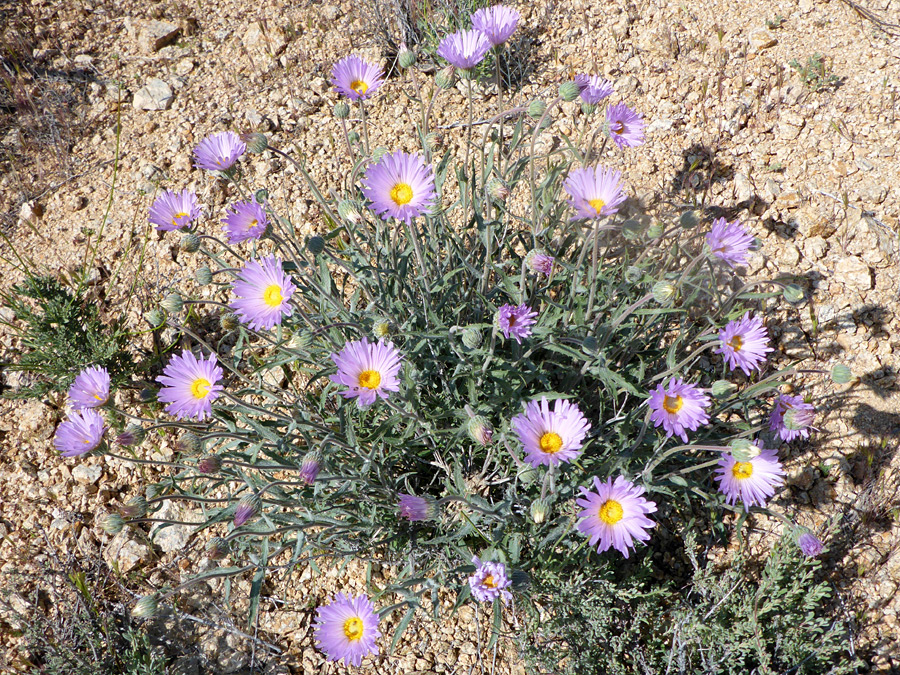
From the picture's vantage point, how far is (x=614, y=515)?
7.86 feet

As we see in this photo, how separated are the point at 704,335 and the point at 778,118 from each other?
8.15ft

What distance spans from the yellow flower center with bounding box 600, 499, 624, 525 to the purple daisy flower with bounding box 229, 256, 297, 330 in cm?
142

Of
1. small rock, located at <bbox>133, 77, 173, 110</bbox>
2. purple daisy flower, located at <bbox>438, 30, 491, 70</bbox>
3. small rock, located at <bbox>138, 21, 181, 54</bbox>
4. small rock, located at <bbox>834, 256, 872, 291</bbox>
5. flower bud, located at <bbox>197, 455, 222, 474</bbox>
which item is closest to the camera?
flower bud, located at <bbox>197, 455, 222, 474</bbox>

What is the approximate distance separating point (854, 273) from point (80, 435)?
4.12 m

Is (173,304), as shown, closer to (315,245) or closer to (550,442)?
(315,245)

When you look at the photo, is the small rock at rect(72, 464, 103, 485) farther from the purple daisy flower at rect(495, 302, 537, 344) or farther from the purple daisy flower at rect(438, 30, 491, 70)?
the purple daisy flower at rect(438, 30, 491, 70)

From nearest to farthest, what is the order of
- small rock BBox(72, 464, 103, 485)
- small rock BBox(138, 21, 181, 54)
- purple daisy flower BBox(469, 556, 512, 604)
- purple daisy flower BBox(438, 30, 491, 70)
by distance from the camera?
purple daisy flower BBox(469, 556, 512, 604) → purple daisy flower BBox(438, 30, 491, 70) → small rock BBox(72, 464, 103, 485) → small rock BBox(138, 21, 181, 54)

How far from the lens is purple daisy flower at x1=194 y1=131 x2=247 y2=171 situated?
273 centimetres

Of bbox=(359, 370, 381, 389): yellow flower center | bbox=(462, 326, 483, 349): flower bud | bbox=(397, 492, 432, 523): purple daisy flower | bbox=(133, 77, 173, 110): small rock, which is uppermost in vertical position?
bbox=(133, 77, 173, 110): small rock

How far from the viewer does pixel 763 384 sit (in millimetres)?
2836

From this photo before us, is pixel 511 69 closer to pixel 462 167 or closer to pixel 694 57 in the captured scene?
pixel 694 57

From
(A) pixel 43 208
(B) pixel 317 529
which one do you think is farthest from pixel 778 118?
(A) pixel 43 208

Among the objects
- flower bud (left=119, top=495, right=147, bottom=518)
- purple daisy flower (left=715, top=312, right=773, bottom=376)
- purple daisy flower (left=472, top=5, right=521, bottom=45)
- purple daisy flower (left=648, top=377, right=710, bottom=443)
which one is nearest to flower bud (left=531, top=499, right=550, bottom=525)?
purple daisy flower (left=648, top=377, right=710, bottom=443)

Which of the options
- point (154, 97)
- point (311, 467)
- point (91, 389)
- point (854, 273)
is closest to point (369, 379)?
point (311, 467)
